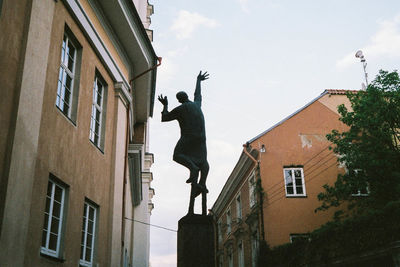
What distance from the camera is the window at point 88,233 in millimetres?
9172

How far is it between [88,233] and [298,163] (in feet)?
50.5

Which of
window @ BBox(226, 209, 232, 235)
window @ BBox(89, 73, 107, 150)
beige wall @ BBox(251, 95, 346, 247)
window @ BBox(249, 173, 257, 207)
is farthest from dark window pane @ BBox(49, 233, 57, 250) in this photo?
window @ BBox(226, 209, 232, 235)

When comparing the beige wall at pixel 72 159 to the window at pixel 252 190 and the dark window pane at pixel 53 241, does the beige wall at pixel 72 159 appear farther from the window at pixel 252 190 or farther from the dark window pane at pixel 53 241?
the window at pixel 252 190

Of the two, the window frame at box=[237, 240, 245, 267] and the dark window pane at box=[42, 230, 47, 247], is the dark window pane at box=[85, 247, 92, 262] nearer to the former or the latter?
the dark window pane at box=[42, 230, 47, 247]

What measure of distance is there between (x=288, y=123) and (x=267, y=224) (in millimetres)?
5924

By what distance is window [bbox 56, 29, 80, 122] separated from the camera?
349 inches

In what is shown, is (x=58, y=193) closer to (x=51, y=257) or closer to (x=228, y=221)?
(x=51, y=257)

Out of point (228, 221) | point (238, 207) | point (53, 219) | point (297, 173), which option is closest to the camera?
point (53, 219)

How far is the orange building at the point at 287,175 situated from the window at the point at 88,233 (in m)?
13.1

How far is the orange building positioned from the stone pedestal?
48.1 feet

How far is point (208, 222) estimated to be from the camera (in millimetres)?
6977

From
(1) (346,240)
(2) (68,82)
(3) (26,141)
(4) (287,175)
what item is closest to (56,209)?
(3) (26,141)

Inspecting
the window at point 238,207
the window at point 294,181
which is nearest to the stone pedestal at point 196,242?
the window at point 294,181

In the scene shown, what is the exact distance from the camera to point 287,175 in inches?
893
